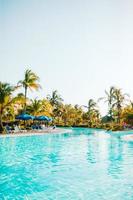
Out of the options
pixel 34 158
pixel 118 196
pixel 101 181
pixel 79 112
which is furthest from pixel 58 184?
pixel 79 112

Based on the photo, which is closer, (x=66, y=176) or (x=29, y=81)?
(x=66, y=176)

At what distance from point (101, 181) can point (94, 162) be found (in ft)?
14.9

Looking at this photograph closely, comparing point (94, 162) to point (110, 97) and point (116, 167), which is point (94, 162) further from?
point (110, 97)

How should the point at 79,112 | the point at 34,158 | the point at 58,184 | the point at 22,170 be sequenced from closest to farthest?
the point at 58,184
the point at 22,170
the point at 34,158
the point at 79,112

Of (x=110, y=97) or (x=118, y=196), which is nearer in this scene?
(x=118, y=196)

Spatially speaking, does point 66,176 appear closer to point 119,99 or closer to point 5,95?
point 5,95

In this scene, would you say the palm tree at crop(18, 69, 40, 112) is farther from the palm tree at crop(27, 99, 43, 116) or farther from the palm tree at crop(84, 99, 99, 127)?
the palm tree at crop(84, 99, 99, 127)

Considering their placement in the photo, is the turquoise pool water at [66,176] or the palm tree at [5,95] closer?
the turquoise pool water at [66,176]

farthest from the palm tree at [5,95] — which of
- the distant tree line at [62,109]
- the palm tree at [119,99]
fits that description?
the palm tree at [119,99]

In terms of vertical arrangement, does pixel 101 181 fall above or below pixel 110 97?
below

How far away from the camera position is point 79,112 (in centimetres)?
7625

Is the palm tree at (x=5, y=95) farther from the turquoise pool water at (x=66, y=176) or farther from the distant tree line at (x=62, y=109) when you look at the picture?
the turquoise pool water at (x=66, y=176)

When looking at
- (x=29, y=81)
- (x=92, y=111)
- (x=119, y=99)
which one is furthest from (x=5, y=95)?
(x=92, y=111)

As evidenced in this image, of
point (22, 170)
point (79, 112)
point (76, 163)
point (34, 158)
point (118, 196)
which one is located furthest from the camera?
point (79, 112)
